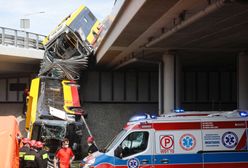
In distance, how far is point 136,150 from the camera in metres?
14.0

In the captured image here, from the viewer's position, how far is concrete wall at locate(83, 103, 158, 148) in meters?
36.6

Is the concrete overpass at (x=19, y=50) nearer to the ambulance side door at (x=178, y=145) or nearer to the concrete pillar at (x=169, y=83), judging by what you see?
the concrete pillar at (x=169, y=83)

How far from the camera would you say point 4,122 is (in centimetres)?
822

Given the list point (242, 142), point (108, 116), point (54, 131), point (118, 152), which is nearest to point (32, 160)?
point (118, 152)

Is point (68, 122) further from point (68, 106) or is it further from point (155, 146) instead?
point (155, 146)

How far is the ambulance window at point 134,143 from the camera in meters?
14.0

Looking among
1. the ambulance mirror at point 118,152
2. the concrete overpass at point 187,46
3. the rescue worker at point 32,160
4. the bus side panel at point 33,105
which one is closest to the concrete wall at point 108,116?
the concrete overpass at point 187,46

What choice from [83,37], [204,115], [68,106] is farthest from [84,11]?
[204,115]

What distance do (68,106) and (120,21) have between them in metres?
9.11

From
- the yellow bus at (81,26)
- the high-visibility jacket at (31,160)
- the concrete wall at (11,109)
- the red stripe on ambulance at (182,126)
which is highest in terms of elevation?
the yellow bus at (81,26)

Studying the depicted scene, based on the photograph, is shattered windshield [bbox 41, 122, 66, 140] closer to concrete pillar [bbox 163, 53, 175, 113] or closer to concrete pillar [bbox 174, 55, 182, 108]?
concrete pillar [bbox 163, 53, 175, 113]

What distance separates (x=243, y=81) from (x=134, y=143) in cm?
1173

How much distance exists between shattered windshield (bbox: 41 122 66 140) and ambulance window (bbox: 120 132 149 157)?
428 inches

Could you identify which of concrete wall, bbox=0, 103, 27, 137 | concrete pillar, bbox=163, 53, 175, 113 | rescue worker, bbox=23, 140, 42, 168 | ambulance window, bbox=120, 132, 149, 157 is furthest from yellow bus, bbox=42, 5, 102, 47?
rescue worker, bbox=23, 140, 42, 168
